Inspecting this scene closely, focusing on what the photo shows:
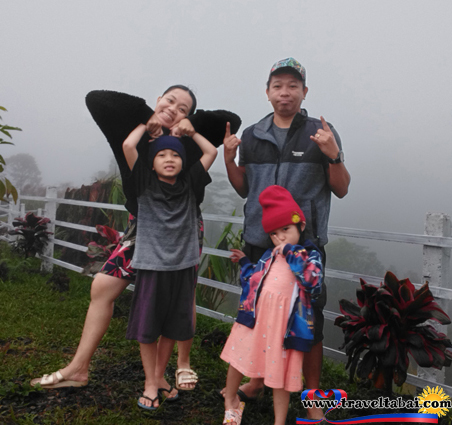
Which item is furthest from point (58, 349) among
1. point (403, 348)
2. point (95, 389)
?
point (403, 348)

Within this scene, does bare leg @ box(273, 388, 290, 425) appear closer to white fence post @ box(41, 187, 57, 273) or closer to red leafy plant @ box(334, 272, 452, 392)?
red leafy plant @ box(334, 272, 452, 392)

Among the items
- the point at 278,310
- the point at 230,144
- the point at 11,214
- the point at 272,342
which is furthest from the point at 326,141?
the point at 11,214

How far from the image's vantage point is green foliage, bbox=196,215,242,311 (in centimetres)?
425

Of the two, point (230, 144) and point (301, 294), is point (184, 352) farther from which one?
point (230, 144)

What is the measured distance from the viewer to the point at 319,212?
7.12ft

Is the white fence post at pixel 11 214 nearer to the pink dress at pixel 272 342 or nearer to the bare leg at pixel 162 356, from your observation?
the bare leg at pixel 162 356

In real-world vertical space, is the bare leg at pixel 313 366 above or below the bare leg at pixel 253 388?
above

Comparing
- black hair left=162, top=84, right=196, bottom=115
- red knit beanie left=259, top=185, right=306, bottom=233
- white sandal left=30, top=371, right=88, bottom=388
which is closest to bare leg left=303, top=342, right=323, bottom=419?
red knit beanie left=259, top=185, right=306, bottom=233

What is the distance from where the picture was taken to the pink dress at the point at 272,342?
1876 millimetres

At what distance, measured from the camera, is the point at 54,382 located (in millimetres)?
2330

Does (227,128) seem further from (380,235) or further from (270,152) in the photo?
(380,235)

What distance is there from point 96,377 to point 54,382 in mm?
343

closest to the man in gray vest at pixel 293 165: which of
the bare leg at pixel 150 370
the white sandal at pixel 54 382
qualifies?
the bare leg at pixel 150 370

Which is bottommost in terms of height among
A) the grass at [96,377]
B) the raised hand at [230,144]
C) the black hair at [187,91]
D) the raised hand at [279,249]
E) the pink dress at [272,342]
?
the grass at [96,377]
